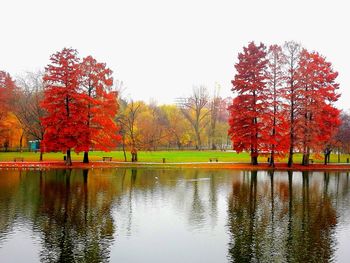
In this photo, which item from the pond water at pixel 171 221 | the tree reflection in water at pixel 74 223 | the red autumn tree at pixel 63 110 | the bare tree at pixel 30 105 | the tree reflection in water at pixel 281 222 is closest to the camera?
the tree reflection in water at pixel 74 223

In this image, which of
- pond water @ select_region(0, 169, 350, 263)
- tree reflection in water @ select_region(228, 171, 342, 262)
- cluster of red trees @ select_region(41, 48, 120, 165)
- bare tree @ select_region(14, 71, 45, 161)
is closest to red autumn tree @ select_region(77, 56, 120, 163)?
cluster of red trees @ select_region(41, 48, 120, 165)

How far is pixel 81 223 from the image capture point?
65.0 ft

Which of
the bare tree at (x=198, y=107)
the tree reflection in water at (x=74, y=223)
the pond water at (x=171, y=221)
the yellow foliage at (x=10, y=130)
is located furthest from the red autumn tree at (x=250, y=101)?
the bare tree at (x=198, y=107)

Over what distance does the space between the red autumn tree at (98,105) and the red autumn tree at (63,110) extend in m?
1.52

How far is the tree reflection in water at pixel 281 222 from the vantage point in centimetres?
1556

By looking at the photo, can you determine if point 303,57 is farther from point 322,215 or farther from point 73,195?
point 73,195

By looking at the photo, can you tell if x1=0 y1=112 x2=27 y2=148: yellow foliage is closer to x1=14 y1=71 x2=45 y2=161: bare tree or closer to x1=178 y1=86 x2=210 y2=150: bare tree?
x1=14 y1=71 x2=45 y2=161: bare tree

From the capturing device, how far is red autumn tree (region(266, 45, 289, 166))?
166ft

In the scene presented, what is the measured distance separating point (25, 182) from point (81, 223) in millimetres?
16922

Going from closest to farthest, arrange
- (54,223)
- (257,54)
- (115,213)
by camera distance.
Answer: (54,223) → (115,213) → (257,54)

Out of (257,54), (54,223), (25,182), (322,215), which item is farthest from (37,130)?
(322,215)

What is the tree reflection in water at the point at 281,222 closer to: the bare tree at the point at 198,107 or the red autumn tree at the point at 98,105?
the red autumn tree at the point at 98,105

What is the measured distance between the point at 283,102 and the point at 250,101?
4.53m

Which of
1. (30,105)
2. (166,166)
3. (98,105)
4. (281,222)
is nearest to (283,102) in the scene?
(166,166)
